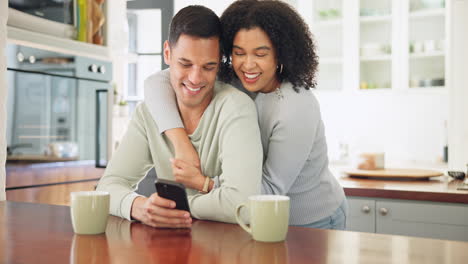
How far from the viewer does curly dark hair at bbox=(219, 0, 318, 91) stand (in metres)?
1.58

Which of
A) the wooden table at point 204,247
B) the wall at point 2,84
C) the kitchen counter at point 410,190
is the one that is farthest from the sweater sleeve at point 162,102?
the kitchen counter at point 410,190

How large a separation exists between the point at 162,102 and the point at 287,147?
0.39 meters

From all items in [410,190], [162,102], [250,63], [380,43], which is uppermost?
[380,43]

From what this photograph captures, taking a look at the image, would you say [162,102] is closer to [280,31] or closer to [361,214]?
[280,31]

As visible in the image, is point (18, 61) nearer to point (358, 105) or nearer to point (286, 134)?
point (286, 134)

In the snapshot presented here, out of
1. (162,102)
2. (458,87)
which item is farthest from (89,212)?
(458,87)

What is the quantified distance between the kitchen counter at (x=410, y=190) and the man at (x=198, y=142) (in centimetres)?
107

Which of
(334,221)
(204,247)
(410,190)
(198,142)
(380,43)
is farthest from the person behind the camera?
(380,43)

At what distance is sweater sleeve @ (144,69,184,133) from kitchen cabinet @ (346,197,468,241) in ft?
3.89

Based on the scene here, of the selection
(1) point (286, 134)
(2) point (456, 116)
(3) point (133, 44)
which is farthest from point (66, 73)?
(3) point (133, 44)

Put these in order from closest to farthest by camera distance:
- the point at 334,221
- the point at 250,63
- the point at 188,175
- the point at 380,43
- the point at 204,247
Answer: the point at 204,247, the point at 188,175, the point at 250,63, the point at 334,221, the point at 380,43

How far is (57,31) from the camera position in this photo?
2713mm

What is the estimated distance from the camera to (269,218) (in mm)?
957

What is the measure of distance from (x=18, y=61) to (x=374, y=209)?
6.01 ft
